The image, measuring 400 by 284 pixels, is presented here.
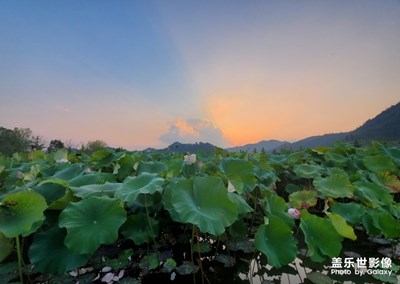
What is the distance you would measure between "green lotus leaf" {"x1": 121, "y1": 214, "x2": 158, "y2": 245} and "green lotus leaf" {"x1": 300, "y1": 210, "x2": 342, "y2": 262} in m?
1.19

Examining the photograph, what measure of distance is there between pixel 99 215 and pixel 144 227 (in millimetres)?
602

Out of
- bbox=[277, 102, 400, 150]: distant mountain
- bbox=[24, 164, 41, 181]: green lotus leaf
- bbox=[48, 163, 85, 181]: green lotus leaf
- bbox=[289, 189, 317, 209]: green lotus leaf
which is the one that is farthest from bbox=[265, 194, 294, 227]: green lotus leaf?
bbox=[277, 102, 400, 150]: distant mountain

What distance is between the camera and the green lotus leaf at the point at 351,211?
2.96 meters

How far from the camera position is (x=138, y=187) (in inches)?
86.4

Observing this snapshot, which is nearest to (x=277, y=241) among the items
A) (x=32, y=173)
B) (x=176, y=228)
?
(x=176, y=228)

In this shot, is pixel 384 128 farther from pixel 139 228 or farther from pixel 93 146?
pixel 139 228

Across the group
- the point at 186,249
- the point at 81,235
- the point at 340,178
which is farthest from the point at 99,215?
the point at 340,178

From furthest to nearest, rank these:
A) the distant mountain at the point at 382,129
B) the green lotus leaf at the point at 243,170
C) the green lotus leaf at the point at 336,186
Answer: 1. the distant mountain at the point at 382,129
2. the green lotus leaf at the point at 336,186
3. the green lotus leaf at the point at 243,170

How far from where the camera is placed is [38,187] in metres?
2.21

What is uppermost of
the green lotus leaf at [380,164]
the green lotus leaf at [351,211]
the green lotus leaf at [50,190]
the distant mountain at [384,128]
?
the distant mountain at [384,128]

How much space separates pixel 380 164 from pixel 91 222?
435 cm

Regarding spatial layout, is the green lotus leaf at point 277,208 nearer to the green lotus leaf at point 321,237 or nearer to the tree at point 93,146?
the green lotus leaf at point 321,237

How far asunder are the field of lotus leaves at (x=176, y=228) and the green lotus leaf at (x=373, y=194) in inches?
0.5

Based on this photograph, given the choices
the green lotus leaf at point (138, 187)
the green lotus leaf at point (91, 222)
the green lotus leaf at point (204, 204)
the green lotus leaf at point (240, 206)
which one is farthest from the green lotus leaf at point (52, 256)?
the green lotus leaf at point (240, 206)
